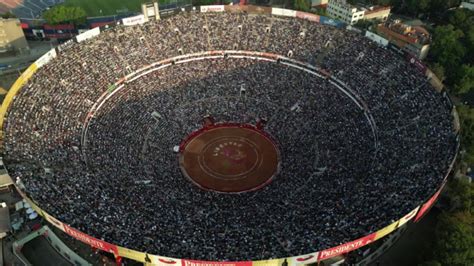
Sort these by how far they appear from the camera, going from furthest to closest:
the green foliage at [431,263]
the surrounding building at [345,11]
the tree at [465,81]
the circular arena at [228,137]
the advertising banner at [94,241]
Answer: the surrounding building at [345,11]
the tree at [465,81]
the green foliage at [431,263]
the circular arena at [228,137]
the advertising banner at [94,241]

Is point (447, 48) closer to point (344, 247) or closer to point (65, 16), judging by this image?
point (344, 247)

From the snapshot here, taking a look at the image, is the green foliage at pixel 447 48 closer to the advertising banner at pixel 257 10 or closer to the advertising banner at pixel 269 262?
the advertising banner at pixel 257 10

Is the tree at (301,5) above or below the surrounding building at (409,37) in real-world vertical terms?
above

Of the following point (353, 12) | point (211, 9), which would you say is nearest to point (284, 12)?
point (211, 9)

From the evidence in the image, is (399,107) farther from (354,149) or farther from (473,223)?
(473,223)

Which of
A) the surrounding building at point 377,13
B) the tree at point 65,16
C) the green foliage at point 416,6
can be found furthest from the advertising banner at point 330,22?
the tree at point 65,16

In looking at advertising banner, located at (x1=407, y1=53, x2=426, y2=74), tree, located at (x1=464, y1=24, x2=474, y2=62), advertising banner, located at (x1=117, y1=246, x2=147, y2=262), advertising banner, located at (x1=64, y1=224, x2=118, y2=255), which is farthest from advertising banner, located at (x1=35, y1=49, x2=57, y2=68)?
tree, located at (x1=464, y1=24, x2=474, y2=62)

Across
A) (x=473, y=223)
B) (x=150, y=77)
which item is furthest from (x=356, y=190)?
(x=150, y=77)

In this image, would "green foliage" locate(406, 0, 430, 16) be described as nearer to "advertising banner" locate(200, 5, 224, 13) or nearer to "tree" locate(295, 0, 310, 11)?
"tree" locate(295, 0, 310, 11)
